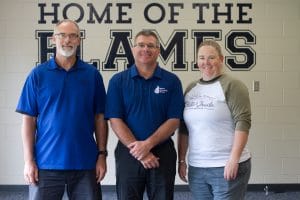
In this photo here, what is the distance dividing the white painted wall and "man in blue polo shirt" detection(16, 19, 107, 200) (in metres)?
2.11

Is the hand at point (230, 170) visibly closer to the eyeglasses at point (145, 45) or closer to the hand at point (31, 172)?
the eyeglasses at point (145, 45)

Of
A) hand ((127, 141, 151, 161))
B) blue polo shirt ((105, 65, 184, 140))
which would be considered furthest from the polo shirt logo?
hand ((127, 141, 151, 161))

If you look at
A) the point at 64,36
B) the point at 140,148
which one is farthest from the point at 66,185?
the point at 64,36

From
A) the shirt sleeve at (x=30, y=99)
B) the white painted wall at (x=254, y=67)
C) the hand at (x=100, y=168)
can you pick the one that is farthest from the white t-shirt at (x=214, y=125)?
the white painted wall at (x=254, y=67)

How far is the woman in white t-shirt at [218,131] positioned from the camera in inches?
87.4

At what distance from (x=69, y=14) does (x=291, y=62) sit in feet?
8.39

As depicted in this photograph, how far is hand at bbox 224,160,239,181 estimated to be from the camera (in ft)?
7.19

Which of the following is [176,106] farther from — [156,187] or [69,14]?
[69,14]

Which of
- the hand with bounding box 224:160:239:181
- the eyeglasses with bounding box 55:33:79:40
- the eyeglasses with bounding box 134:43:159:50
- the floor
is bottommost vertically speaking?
the floor

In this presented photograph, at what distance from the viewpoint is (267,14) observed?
4.44 metres

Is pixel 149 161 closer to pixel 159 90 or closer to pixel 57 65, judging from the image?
pixel 159 90

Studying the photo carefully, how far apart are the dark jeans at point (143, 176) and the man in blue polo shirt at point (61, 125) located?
0.16 metres

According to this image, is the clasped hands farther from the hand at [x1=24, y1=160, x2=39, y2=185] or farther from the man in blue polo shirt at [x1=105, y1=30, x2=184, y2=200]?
the hand at [x1=24, y1=160, x2=39, y2=185]

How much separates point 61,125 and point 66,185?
0.37 m
